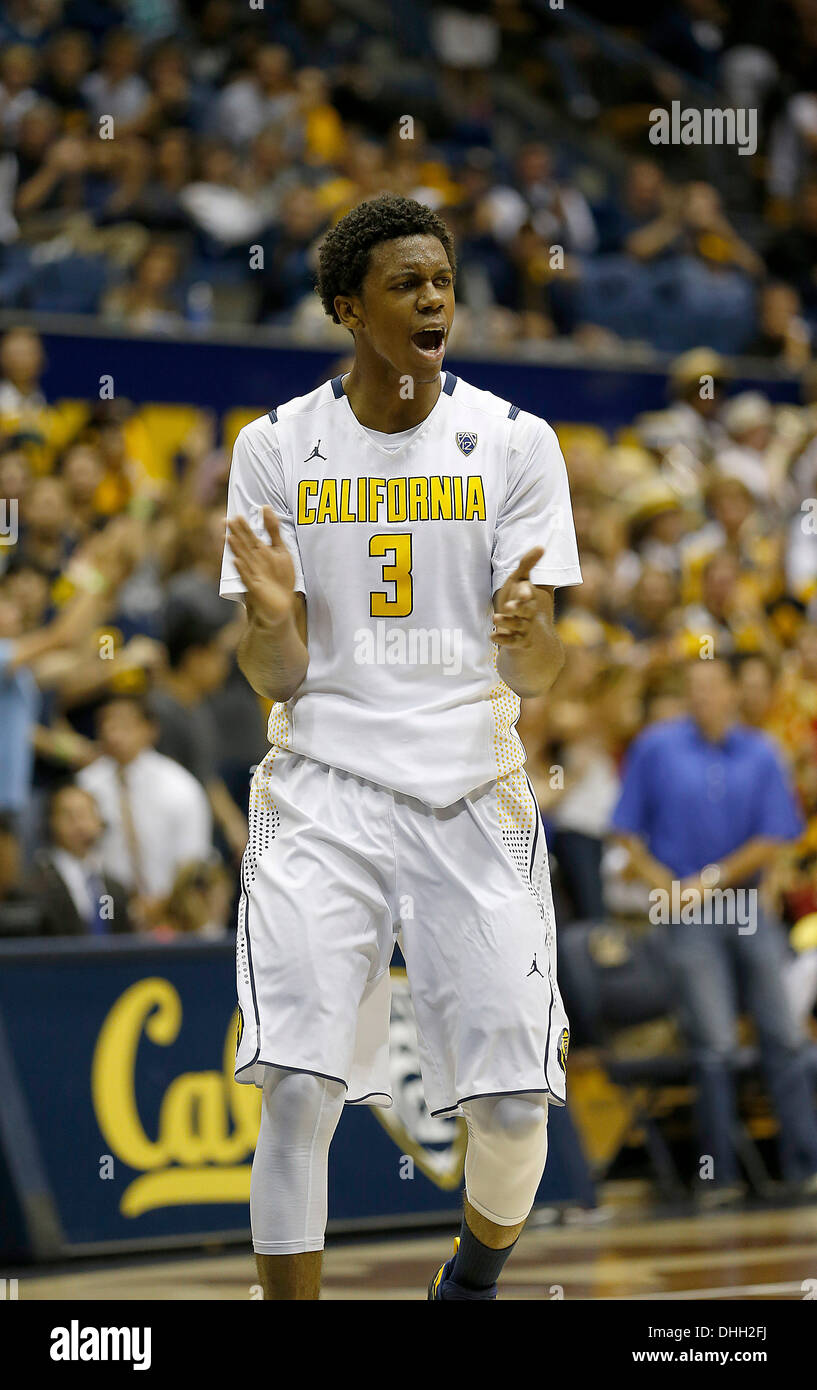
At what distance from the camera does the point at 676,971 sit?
9328 millimetres

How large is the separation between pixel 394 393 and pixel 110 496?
6645 mm

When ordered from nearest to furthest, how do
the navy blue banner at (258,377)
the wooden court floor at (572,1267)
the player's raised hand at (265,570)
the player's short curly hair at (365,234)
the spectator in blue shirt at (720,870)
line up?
the player's raised hand at (265,570), the player's short curly hair at (365,234), the wooden court floor at (572,1267), the spectator in blue shirt at (720,870), the navy blue banner at (258,377)

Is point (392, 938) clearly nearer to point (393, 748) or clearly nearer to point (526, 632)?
point (393, 748)

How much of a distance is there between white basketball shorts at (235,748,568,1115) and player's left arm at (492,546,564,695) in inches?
10.8

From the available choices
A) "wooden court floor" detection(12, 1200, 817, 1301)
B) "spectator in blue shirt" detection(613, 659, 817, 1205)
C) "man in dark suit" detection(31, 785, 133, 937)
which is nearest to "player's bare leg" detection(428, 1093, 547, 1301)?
"wooden court floor" detection(12, 1200, 817, 1301)

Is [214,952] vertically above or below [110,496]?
below

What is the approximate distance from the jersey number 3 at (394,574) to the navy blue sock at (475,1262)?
1468mm

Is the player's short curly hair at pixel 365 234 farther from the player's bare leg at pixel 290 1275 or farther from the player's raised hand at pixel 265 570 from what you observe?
the player's bare leg at pixel 290 1275

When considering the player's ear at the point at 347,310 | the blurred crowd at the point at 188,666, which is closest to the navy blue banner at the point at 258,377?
the blurred crowd at the point at 188,666

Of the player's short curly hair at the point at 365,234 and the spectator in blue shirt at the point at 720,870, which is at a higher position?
the player's short curly hair at the point at 365,234

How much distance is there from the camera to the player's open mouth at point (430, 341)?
4.48 m

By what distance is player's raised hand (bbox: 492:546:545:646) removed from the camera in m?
4.33
